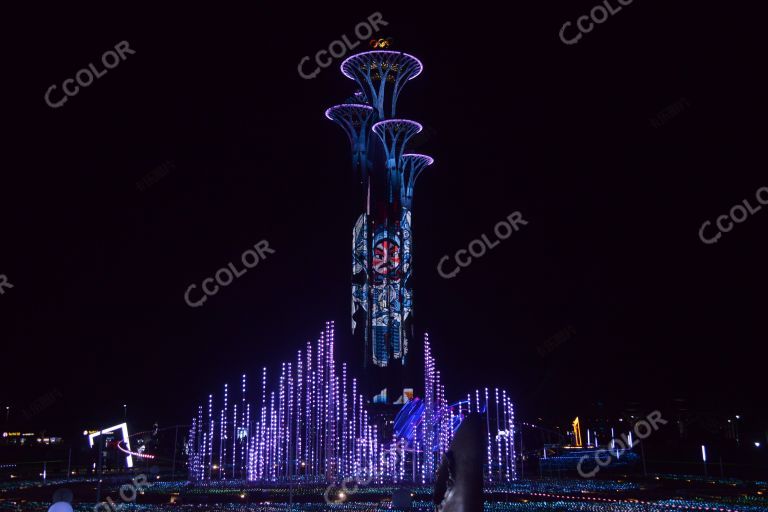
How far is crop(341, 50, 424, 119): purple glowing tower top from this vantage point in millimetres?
41375

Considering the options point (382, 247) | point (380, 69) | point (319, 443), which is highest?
point (380, 69)

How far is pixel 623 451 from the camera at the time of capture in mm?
26594

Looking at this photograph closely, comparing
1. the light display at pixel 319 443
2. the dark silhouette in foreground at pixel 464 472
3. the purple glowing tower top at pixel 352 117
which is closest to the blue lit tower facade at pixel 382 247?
the purple glowing tower top at pixel 352 117

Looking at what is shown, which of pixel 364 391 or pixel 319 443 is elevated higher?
pixel 364 391

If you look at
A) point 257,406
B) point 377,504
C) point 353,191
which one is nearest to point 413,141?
point 353,191

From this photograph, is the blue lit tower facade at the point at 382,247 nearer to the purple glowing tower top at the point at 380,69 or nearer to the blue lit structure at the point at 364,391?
the blue lit structure at the point at 364,391

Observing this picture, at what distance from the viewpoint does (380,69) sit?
41906mm

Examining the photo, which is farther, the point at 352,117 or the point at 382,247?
the point at 382,247

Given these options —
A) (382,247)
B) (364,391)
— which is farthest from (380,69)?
(364,391)

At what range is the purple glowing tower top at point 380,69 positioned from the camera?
1629 inches

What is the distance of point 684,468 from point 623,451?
13.3 feet

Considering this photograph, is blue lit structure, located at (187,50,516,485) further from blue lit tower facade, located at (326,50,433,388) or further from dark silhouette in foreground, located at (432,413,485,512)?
dark silhouette in foreground, located at (432,413,485,512)

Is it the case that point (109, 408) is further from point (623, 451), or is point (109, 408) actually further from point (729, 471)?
point (729, 471)

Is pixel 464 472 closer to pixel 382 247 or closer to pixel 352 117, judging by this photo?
pixel 352 117
